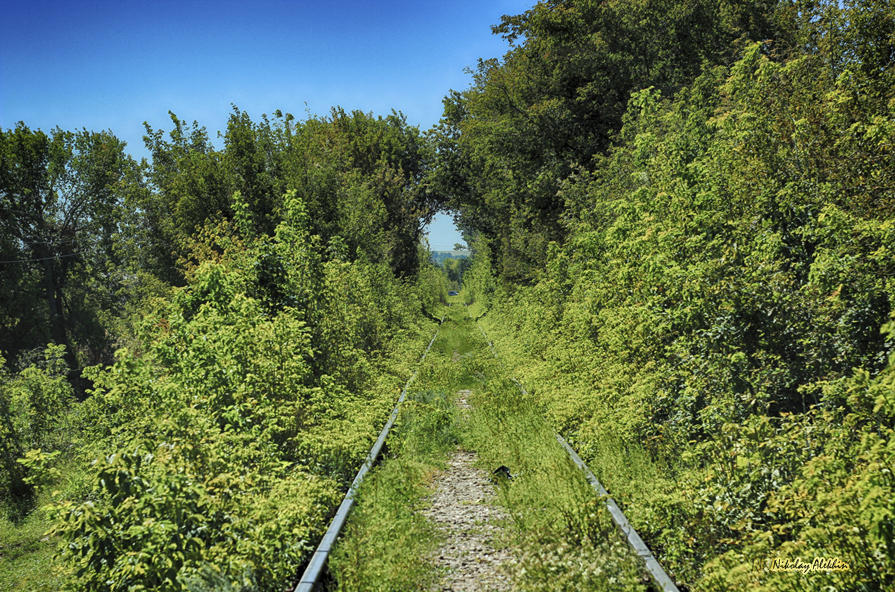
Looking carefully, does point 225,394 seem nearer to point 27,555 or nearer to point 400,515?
point 400,515

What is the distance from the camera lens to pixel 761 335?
5.12 m

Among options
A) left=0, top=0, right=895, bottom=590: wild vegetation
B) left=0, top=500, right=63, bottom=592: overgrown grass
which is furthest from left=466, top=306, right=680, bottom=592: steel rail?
left=0, top=500, right=63, bottom=592: overgrown grass

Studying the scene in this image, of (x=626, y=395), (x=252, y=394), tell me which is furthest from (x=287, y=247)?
(x=626, y=395)

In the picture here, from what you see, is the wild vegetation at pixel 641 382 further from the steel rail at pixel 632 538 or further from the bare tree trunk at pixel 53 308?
the bare tree trunk at pixel 53 308

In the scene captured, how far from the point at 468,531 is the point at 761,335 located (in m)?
3.50

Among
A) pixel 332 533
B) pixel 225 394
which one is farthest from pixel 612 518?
pixel 225 394

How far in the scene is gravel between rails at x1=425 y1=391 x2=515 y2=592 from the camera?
4305 millimetres

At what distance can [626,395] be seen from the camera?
7219mm

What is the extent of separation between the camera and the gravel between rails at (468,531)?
4.30 metres

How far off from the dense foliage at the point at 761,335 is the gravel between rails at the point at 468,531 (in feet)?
4.43

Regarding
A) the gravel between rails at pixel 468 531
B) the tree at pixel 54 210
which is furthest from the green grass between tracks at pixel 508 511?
the tree at pixel 54 210

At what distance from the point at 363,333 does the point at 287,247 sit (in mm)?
5025

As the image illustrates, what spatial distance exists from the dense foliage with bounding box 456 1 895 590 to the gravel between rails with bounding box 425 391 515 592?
4.43 ft

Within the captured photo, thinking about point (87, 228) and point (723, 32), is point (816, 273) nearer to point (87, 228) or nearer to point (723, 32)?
point (723, 32)
